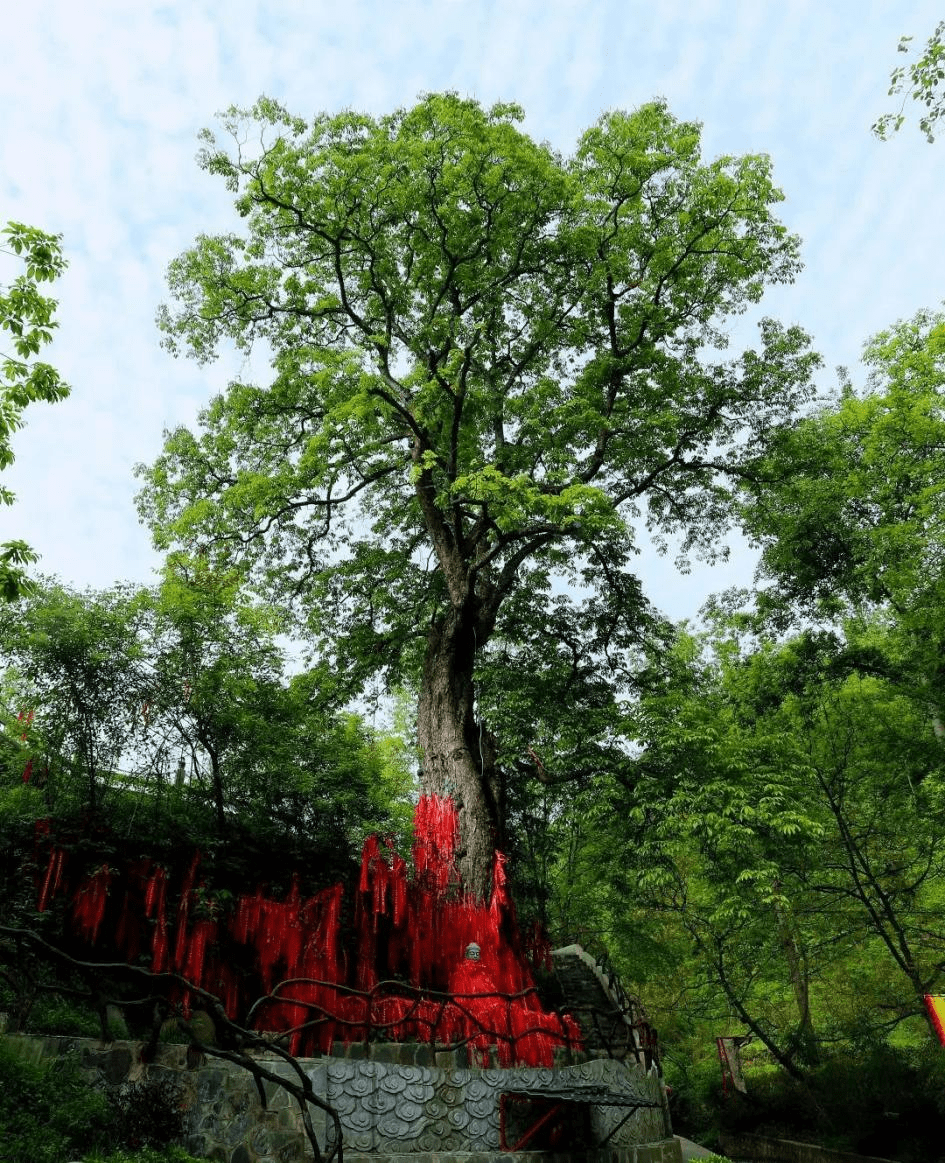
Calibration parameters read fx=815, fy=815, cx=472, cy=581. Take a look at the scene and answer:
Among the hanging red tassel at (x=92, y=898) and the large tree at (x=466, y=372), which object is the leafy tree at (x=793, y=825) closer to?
the large tree at (x=466, y=372)

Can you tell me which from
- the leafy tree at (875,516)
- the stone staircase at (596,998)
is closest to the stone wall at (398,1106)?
the stone staircase at (596,998)

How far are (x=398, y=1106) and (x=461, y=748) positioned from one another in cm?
538

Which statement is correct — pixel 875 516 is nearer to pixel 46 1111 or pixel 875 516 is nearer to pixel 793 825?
pixel 793 825

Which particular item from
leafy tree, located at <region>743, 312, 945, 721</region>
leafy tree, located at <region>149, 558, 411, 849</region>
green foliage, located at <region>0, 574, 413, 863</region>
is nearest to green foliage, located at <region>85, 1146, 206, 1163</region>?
green foliage, located at <region>0, 574, 413, 863</region>

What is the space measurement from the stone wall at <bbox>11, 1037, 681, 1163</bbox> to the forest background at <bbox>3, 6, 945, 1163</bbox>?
344cm

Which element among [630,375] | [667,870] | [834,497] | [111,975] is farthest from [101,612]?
[834,497]

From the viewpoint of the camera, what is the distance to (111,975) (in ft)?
28.9

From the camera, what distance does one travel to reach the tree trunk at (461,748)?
428 inches

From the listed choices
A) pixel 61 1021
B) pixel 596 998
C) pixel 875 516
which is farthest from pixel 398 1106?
pixel 875 516

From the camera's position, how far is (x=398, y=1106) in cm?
689

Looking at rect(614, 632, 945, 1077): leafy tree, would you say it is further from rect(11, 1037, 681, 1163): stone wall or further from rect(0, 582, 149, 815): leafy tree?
rect(0, 582, 149, 815): leafy tree

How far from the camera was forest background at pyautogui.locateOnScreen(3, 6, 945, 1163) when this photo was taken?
34.9 feet

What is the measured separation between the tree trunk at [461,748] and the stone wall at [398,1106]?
292 cm

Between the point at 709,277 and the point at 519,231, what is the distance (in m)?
3.49
